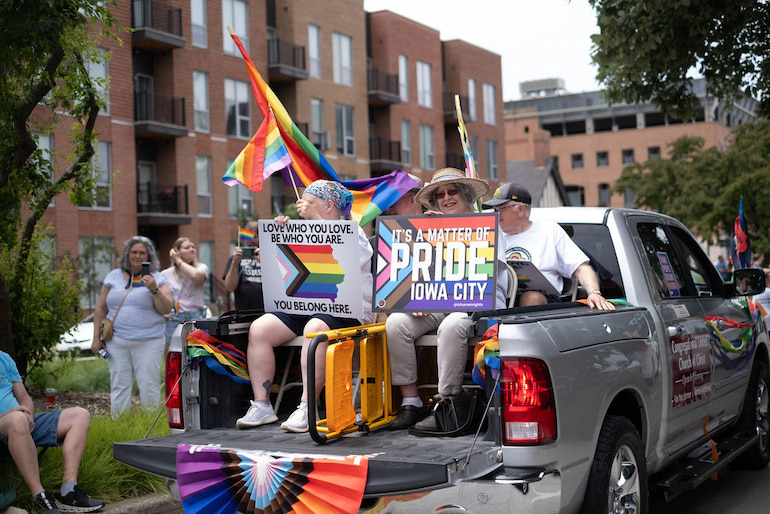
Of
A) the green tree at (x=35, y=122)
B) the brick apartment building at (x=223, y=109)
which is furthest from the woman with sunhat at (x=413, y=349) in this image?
the brick apartment building at (x=223, y=109)

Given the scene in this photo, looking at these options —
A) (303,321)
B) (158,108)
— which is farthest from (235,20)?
(303,321)

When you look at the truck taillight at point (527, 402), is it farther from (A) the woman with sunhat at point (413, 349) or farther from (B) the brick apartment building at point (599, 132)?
(B) the brick apartment building at point (599, 132)

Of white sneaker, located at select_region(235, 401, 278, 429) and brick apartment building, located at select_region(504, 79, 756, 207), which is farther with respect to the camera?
brick apartment building, located at select_region(504, 79, 756, 207)

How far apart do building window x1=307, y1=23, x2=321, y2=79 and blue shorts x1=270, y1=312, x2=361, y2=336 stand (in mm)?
35368

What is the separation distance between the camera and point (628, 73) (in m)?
12.0

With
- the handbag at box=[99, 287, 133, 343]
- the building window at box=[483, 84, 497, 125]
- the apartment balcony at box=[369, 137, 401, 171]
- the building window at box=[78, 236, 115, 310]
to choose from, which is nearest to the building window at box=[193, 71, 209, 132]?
the building window at box=[78, 236, 115, 310]

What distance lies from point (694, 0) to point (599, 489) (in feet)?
25.2

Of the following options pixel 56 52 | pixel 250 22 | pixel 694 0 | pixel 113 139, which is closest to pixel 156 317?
pixel 56 52

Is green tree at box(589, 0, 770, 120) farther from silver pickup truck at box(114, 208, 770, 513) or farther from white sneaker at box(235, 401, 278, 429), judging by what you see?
white sneaker at box(235, 401, 278, 429)

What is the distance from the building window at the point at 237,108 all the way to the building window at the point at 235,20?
1.28 m

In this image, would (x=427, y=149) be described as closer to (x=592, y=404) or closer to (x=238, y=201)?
(x=238, y=201)

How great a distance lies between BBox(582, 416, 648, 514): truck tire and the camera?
14.1 feet

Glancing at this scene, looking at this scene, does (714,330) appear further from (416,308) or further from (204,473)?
(204,473)

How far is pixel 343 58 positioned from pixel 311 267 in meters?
37.6
